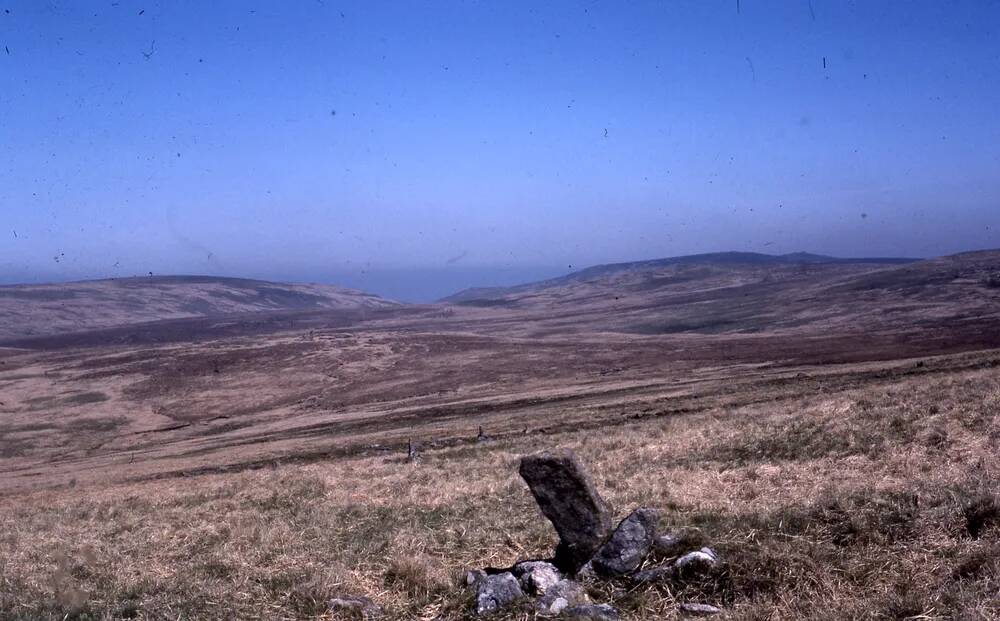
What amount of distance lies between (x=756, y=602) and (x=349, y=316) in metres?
153

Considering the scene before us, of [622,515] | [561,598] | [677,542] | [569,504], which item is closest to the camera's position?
[561,598]

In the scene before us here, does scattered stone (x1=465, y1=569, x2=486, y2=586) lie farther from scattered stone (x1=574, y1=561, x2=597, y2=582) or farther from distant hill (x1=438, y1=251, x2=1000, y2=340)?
distant hill (x1=438, y1=251, x2=1000, y2=340)

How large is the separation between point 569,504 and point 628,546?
877 millimetres

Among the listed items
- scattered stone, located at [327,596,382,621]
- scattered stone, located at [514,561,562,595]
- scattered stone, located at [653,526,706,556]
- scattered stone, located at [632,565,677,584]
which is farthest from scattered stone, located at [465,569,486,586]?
scattered stone, located at [653,526,706,556]

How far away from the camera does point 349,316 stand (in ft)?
509

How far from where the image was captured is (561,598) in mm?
6750

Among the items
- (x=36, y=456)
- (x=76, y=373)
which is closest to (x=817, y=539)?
(x=36, y=456)

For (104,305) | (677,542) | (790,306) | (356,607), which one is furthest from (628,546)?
(104,305)

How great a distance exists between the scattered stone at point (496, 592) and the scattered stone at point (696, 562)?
64.6 inches

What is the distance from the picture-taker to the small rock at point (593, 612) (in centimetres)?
629

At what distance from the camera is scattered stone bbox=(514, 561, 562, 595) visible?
714 cm

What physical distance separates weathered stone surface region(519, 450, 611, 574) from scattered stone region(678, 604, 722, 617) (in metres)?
1.44

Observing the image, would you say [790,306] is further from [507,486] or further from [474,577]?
[474,577]

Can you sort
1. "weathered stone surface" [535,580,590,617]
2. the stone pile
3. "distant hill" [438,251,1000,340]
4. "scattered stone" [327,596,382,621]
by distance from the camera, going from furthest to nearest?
"distant hill" [438,251,1000,340] → "scattered stone" [327,596,382,621] → the stone pile → "weathered stone surface" [535,580,590,617]
